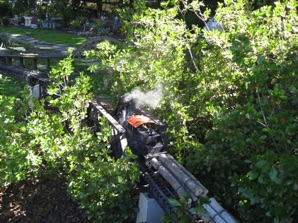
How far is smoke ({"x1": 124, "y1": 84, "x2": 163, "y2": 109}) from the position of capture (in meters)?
4.28

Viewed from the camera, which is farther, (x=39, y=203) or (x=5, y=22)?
(x=5, y=22)

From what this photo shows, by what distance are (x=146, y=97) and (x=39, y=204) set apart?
1.75 meters

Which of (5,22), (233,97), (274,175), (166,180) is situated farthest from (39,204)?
(5,22)

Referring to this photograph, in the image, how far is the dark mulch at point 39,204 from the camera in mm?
3775

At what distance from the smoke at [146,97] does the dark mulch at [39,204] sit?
1.30 meters

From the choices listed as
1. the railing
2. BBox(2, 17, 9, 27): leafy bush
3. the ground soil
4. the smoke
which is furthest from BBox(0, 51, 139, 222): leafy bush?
BBox(2, 17, 9, 27): leafy bush

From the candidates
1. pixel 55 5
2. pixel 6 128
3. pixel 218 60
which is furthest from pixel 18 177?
pixel 55 5

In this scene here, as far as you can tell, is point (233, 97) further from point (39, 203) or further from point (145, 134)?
point (39, 203)

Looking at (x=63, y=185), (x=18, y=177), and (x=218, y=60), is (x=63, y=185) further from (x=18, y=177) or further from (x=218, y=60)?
(x=218, y=60)

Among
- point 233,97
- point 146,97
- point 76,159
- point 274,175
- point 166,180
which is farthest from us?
point 146,97

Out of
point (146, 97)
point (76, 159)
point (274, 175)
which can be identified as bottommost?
point (76, 159)

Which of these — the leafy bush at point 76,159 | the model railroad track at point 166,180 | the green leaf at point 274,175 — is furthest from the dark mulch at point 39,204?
the green leaf at point 274,175

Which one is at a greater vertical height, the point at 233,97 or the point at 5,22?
the point at 233,97

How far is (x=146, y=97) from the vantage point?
441 centimetres
